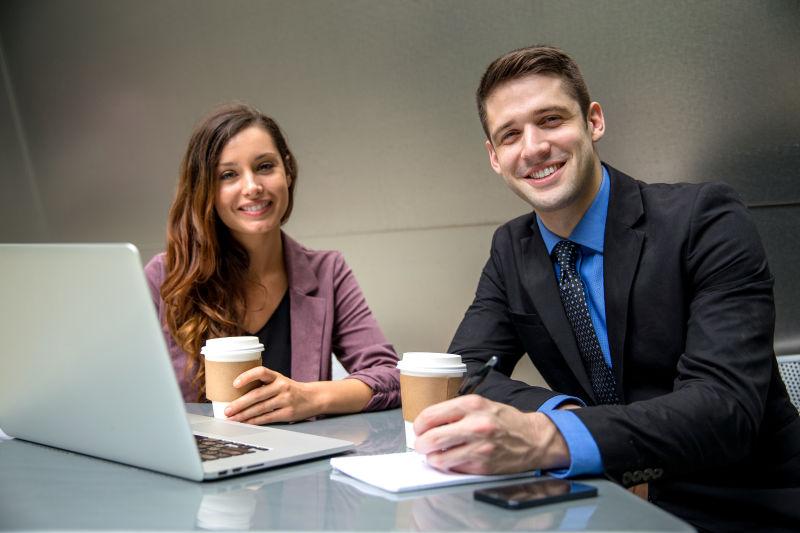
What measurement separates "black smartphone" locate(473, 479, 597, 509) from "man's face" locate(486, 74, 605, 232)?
0.87m

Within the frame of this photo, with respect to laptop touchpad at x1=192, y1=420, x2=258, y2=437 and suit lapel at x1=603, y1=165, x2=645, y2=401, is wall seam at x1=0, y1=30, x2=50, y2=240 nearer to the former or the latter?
laptop touchpad at x1=192, y1=420, x2=258, y2=437

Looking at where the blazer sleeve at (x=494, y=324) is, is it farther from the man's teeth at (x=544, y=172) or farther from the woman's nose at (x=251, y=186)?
the woman's nose at (x=251, y=186)

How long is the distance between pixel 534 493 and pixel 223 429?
0.64 meters

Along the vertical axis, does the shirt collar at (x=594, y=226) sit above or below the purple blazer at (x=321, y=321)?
above

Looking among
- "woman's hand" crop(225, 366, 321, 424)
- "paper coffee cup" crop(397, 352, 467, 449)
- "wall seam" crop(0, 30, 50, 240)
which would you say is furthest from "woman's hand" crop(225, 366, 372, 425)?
"wall seam" crop(0, 30, 50, 240)

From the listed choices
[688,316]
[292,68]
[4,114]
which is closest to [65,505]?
[688,316]

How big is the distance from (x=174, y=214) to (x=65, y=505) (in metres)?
1.40

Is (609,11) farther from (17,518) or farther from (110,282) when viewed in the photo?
(17,518)

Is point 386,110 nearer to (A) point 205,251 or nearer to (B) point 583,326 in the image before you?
(A) point 205,251

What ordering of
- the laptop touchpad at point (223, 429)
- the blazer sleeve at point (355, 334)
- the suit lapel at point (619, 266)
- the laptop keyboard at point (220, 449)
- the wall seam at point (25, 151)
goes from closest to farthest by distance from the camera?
1. the laptop keyboard at point (220, 449)
2. the laptop touchpad at point (223, 429)
3. the suit lapel at point (619, 266)
4. the blazer sleeve at point (355, 334)
5. the wall seam at point (25, 151)

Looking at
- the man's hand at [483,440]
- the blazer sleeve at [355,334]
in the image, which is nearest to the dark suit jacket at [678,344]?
the man's hand at [483,440]

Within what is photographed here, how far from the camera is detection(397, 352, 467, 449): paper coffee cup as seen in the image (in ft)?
4.13

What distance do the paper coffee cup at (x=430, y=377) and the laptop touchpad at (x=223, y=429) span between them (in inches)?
11.5

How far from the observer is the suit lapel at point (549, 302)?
171cm
